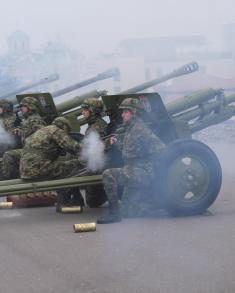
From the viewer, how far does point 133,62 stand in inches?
692

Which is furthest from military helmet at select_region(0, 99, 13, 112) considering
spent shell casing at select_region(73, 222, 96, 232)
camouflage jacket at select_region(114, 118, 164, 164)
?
spent shell casing at select_region(73, 222, 96, 232)

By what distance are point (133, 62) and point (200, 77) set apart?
524cm

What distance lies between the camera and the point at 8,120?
1098 centimetres

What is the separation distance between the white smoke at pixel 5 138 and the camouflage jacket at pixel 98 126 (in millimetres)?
2076

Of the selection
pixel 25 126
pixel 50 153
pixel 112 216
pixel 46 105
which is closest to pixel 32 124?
pixel 25 126

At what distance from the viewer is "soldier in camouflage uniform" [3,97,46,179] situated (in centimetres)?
956

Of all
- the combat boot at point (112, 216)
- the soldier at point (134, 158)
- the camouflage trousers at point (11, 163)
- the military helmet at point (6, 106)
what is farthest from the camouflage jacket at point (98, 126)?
the military helmet at point (6, 106)

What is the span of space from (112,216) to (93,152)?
811 mm

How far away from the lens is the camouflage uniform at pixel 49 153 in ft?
28.9

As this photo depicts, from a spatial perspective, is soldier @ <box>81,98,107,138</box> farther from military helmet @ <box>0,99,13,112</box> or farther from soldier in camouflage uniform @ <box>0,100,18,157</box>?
military helmet @ <box>0,99,13,112</box>

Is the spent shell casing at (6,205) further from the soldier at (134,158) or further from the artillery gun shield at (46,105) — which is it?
the soldier at (134,158)

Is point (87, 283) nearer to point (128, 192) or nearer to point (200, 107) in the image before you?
point (128, 192)

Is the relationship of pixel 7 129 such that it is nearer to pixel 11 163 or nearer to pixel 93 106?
pixel 11 163

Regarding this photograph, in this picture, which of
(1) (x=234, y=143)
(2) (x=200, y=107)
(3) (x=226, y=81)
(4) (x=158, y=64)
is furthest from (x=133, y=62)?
(2) (x=200, y=107)
